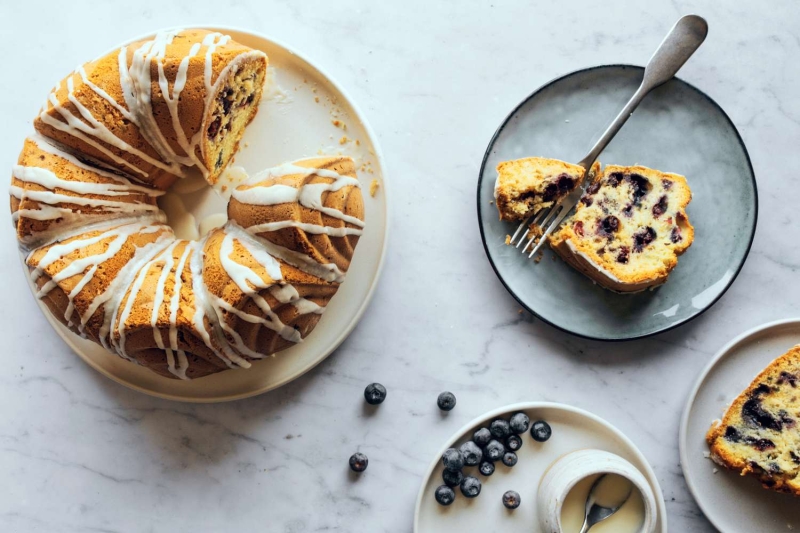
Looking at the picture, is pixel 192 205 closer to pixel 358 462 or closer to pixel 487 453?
pixel 358 462

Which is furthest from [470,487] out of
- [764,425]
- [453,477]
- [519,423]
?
[764,425]

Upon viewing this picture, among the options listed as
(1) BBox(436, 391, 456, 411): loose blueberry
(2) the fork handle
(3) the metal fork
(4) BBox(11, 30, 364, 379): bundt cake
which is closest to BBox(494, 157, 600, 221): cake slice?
(3) the metal fork

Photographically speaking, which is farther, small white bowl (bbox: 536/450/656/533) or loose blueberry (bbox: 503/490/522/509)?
loose blueberry (bbox: 503/490/522/509)

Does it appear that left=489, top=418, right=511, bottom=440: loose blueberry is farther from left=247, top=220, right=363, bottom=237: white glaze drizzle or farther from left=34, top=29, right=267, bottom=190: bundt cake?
left=34, top=29, right=267, bottom=190: bundt cake

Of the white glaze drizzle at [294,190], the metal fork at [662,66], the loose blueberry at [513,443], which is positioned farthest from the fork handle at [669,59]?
the loose blueberry at [513,443]

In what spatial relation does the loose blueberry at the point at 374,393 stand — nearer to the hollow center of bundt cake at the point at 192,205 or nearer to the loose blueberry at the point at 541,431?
the loose blueberry at the point at 541,431
